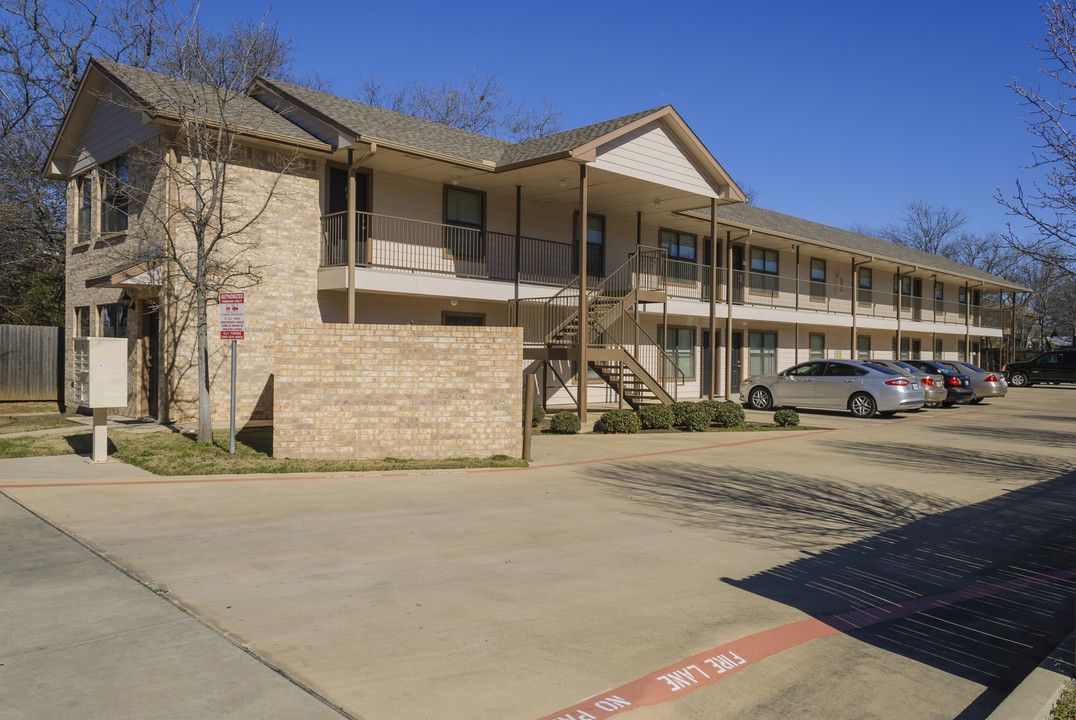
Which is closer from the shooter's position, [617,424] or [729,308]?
[617,424]

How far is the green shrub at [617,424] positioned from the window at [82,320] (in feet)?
42.1

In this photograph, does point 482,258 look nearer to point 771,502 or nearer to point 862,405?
point 862,405

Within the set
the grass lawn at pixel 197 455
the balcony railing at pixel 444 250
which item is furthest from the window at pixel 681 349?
the grass lawn at pixel 197 455

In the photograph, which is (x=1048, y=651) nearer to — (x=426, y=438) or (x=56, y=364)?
(x=426, y=438)

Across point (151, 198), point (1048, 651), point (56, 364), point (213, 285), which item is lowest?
point (1048, 651)

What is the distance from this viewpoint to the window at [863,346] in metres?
37.5

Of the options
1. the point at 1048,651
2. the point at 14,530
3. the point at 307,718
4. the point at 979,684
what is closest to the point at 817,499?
the point at 1048,651

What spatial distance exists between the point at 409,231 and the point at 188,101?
5494 mm

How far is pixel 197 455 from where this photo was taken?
39.1 feet

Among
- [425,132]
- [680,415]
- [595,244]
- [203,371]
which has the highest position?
[425,132]

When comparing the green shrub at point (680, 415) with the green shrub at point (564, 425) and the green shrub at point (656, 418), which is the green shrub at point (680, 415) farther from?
the green shrub at point (564, 425)

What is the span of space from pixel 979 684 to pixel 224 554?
5.68 m

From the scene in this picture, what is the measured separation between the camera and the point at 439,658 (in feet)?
14.8

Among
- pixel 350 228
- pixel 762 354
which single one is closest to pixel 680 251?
pixel 762 354
